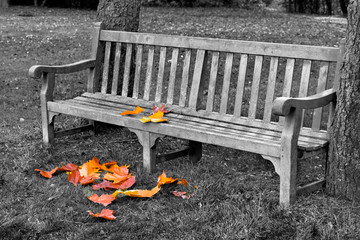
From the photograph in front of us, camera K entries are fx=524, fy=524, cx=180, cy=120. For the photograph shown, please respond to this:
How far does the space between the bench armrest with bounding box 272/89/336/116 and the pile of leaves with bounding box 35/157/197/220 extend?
94 centimetres

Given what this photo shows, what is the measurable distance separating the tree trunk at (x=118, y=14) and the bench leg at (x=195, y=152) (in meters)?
1.71

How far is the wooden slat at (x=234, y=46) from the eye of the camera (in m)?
3.68

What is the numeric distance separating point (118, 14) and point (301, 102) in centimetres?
283

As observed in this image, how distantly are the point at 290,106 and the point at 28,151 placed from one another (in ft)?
8.55

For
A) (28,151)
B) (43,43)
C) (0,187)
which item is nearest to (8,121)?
(28,151)

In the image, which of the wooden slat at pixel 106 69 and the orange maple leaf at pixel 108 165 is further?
the wooden slat at pixel 106 69

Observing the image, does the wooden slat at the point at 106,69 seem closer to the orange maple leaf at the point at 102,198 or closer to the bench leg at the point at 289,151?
the orange maple leaf at the point at 102,198

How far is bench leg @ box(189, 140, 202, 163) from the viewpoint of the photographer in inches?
178

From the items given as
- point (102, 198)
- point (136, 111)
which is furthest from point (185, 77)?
point (102, 198)

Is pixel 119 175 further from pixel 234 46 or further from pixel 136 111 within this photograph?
pixel 234 46

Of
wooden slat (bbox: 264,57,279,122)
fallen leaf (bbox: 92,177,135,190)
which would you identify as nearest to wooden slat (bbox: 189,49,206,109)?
wooden slat (bbox: 264,57,279,122)

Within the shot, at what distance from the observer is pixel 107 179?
3980mm

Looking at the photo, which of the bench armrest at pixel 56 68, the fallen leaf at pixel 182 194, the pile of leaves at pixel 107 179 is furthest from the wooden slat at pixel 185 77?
the bench armrest at pixel 56 68

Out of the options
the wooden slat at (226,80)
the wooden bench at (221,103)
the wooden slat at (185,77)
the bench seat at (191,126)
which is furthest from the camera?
the wooden slat at (185,77)
